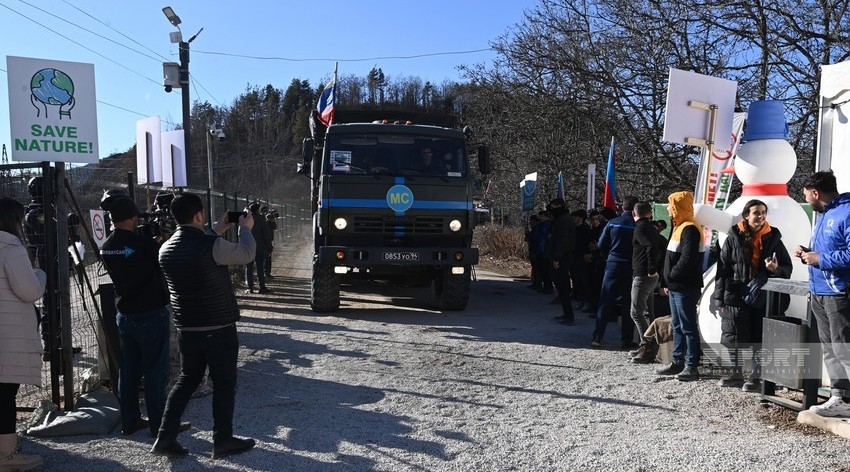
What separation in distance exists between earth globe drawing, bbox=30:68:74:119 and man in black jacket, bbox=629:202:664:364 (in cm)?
552

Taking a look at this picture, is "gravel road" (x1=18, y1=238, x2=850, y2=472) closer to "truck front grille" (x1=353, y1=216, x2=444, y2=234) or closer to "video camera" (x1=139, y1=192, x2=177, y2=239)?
"video camera" (x1=139, y1=192, x2=177, y2=239)

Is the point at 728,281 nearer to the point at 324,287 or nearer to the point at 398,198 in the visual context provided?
the point at 398,198

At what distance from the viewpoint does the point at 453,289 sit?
10594 millimetres

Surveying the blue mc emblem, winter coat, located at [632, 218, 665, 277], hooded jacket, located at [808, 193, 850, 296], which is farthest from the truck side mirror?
hooded jacket, located at [808, 193, 850, 296]

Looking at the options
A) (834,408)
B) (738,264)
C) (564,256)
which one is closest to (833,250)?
(834,408)

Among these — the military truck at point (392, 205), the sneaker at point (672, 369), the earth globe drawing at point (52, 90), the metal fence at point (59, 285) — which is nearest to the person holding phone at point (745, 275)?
the sneaker at point (672, 369)

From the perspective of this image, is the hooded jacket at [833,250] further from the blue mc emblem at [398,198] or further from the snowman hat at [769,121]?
the blue mc emblem at [398,198]

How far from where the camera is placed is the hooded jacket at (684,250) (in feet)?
20.5

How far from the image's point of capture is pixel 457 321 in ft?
32.9

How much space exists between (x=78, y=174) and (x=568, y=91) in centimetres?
1102

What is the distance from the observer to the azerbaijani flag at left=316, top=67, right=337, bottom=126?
11589mm

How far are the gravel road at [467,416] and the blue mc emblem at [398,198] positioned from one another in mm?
1954

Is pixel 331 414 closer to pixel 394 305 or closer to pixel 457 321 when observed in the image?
pixel 457 321

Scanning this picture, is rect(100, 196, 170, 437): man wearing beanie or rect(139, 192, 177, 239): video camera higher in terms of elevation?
rect(139, 192, 177, 239): video camera
